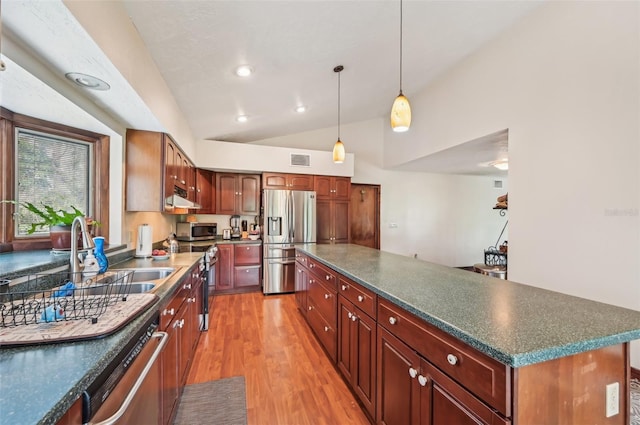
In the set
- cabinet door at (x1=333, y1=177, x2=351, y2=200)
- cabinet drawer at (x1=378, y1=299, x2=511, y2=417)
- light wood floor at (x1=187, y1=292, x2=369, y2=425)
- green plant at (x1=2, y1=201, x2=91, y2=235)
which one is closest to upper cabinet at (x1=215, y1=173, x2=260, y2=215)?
cabinet door at (x1=333, y1=177, x2=351, y2=200)

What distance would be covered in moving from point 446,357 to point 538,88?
10.4 feet

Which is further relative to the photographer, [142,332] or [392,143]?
[392,143]

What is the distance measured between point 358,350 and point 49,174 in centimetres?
260

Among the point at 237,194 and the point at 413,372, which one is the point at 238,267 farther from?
the point at 413,372

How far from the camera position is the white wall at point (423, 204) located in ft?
19.4

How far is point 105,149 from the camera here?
2.42 meters

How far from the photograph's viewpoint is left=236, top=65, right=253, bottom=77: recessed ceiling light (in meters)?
2.51

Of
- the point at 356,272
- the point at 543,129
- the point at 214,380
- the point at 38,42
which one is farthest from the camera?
the point at 543,129

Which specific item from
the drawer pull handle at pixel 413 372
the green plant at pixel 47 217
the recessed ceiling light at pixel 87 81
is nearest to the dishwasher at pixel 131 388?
the drawer pull handle at pixel 413 372

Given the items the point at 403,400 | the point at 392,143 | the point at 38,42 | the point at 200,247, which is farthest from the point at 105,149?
the point at 392,143

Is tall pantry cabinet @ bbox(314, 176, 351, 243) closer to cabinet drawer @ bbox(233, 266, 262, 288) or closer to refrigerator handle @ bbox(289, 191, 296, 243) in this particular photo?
refrigerator handle @ bbox(289, 191, 296, 243)

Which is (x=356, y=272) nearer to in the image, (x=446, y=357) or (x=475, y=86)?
(x=446, y=357)

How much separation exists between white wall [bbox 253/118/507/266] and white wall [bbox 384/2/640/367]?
102 inches

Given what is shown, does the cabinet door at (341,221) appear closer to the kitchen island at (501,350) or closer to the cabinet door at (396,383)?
the kitchen island at (501,350)
